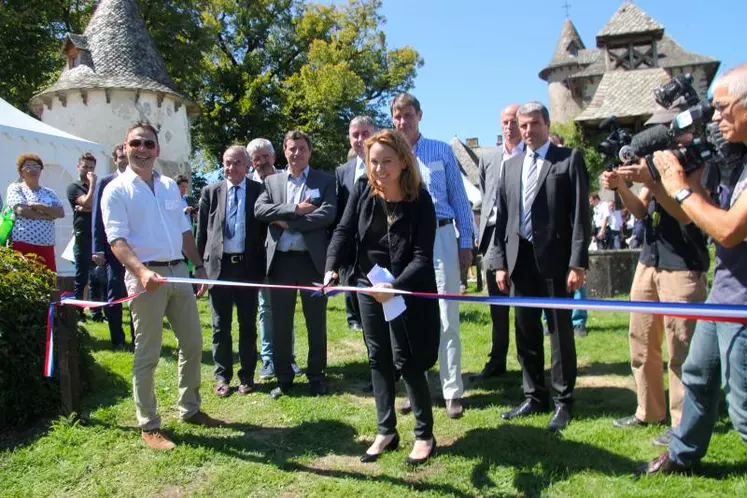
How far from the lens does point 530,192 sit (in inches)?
168

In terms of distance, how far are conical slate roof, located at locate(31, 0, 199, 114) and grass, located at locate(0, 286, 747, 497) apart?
2073cm

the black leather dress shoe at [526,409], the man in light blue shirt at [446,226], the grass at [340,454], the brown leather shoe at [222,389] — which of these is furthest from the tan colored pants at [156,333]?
the black leather dress shoe at [526,409]

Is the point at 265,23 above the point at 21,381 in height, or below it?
above

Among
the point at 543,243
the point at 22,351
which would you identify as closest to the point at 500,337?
A: the point at 543,243

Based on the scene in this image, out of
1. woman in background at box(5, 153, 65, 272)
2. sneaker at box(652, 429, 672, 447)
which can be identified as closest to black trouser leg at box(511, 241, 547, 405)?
sneaker at box(652, 429, 672, 447)

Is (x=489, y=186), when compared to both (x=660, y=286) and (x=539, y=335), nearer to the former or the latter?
(x=539, y=335)

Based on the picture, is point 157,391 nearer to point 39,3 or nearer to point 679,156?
point 679,156

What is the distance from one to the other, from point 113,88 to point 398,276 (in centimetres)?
2259

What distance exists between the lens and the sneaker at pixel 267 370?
5692 mm

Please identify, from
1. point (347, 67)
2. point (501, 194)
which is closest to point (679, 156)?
point (501, 194)

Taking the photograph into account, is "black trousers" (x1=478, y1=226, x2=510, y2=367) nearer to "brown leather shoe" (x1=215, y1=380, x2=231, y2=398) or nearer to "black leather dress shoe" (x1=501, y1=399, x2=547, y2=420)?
"black leather dress shoe" (x1=501, y1=399, x2=547, y2=420)

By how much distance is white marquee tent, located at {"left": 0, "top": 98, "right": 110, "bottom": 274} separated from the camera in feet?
38.4

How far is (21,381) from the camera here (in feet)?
14.8

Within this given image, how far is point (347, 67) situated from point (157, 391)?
29532 millimetres
